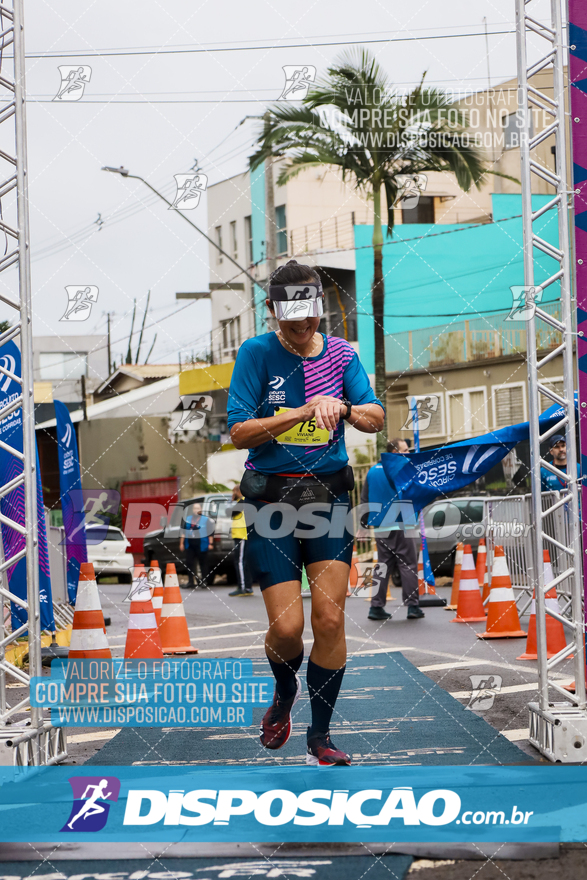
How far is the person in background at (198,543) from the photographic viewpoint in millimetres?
20000

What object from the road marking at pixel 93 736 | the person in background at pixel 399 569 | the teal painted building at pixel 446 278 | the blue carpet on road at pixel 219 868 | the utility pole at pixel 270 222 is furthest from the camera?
the teal painted building at pixel 446 278

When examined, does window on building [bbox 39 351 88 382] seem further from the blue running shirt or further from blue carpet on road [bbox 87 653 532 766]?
the blue running shirt

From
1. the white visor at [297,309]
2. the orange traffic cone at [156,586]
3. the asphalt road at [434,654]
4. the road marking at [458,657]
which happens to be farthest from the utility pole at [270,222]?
the white visor at [297,309]

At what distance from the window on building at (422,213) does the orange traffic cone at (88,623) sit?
102ft

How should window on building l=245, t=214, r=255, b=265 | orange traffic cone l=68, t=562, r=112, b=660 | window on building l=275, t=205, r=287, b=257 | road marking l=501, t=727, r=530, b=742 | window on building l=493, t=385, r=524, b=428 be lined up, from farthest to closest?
window on building l=245, t=214, r=255, b=265, window on building l=275, t=205, r=287, b=257, window on building l=493, t=385, r=524, b=428, orange traffic cone l=68, t=562, r=112, b=660, road marking l=501, t=727, r=530, b=742

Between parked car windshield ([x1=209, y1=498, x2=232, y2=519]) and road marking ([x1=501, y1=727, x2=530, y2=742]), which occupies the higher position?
road marking ([x1=501, y1=727, x2=530, y2=742])

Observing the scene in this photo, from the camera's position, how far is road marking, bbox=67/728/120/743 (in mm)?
5645

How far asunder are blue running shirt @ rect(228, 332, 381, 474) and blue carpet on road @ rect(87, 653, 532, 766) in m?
1.34

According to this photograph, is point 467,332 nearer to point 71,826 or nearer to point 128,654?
point 128,654

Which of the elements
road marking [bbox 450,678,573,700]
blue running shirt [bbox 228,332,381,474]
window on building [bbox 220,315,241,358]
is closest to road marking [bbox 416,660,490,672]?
road marking [bbox 450,678,573,700]

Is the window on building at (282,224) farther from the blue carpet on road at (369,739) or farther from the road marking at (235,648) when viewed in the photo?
the blue carpet on road at (369,739)

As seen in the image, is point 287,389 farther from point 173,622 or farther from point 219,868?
point 173,622

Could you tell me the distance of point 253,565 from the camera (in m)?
4.34

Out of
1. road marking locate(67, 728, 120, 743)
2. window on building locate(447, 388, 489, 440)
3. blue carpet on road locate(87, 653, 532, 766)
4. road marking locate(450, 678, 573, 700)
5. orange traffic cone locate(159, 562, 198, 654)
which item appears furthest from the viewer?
window on building locate(447, 388, 489, 440)
